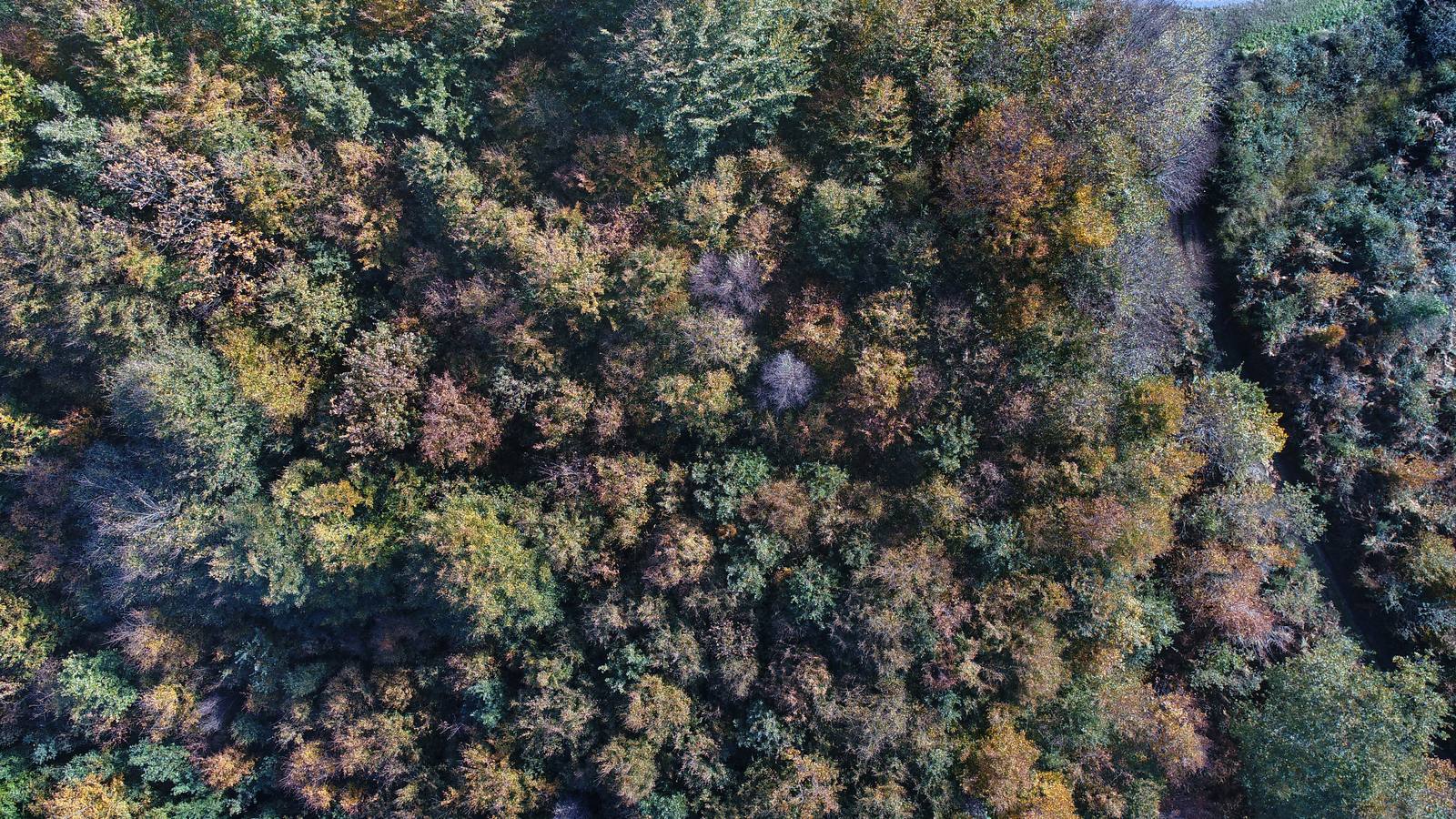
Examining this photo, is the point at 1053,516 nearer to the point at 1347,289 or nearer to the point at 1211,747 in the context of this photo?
the point at 1211,747

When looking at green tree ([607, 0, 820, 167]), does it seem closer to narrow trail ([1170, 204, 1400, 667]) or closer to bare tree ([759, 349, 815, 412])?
bare tree ([759, 349, 815, 412])

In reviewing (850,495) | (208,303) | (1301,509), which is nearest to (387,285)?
(208,303)

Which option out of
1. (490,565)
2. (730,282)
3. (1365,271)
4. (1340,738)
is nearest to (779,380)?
(730,282)

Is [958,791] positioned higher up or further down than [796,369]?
further down

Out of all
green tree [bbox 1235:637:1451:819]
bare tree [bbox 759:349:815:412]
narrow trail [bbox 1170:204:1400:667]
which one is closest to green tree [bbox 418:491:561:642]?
bare tree [bbox 759:349:815:412]

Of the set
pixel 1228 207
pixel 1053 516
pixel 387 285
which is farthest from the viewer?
pixel 387 285

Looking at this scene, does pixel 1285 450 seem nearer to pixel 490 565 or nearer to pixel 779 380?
pixel 779 380
